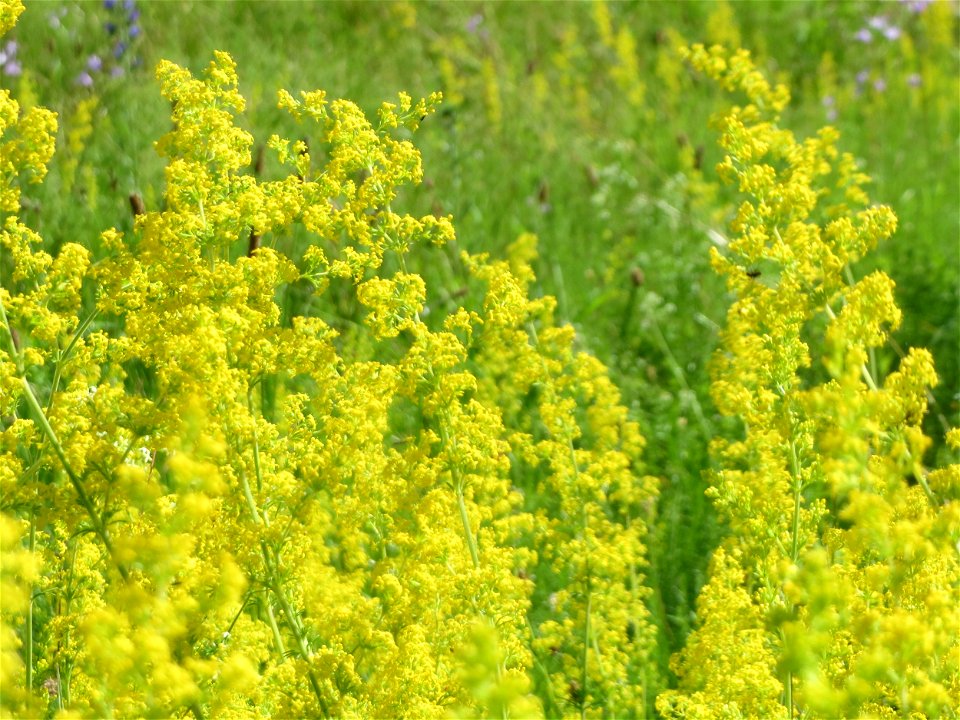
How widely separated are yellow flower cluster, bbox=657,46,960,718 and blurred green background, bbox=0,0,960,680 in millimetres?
1032

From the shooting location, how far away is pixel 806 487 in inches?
102

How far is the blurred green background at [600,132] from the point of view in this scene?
5.16 m

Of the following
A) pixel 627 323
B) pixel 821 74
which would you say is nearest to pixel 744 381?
pixel 627 323

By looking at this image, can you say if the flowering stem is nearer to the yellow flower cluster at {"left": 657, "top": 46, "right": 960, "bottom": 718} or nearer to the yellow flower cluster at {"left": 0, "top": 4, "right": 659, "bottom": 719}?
the yellow flower cluster at {"left": 0, "top": 4, "right": 659, "bottom": 719}

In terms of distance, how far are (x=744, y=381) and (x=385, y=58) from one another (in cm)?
595

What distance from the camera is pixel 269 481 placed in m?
2.39

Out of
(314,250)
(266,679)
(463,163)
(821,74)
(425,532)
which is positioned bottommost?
(266,679)

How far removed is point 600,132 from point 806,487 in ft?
19.4

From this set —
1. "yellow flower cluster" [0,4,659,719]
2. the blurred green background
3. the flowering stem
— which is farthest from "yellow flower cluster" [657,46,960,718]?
the blurred green background

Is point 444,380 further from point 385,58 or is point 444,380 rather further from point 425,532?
point 385,58

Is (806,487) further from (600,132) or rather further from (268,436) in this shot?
(600,132)

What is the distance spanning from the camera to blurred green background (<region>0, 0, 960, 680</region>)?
5156 mm

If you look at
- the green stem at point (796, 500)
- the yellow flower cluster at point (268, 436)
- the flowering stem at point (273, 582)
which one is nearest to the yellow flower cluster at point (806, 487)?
the green stem at point (796, 500)

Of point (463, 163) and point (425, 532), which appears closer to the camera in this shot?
point (425, 532)
